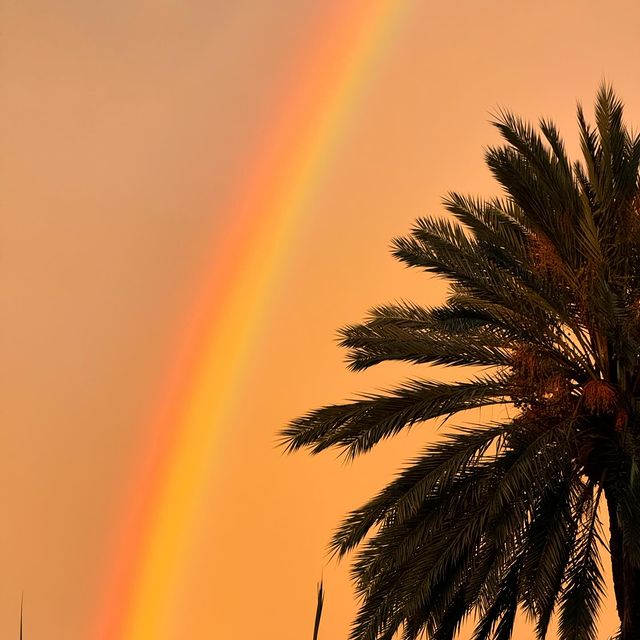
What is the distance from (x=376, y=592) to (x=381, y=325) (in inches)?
143

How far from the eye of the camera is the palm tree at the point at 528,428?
432 inches

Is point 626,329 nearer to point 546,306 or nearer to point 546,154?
point 546,306

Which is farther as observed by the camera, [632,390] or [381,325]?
[381,325]

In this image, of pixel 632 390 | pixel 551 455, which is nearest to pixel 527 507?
pixel 551 455

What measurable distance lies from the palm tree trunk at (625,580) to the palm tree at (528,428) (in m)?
0.02

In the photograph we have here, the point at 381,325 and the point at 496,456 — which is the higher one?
the point at 381,325

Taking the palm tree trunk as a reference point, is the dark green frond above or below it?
above

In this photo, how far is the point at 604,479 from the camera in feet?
36.2

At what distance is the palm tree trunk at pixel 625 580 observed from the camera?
11188 millimetres

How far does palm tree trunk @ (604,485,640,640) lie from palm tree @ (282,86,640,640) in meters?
0.02

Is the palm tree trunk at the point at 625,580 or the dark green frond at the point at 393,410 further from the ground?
the dark green frond at the point at 393,410

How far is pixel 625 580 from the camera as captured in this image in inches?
450

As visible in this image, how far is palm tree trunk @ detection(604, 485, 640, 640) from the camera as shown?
36.7 feet

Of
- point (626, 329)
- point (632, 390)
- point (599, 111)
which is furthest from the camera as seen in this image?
point (599, 111)
